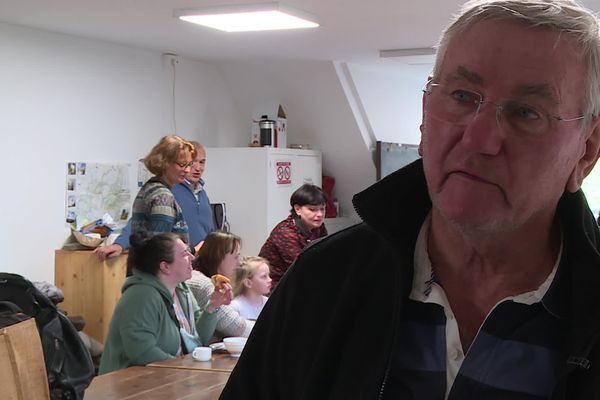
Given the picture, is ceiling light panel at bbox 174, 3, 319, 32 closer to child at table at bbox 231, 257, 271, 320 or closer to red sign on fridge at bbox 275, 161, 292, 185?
child at table at bbox 231, 257, 271, 320

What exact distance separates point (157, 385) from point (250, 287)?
149cm

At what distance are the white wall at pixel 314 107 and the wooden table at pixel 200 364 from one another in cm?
455

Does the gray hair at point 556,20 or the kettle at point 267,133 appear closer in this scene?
the gray hair at point 556,20

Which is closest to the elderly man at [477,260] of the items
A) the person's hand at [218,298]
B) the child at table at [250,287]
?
the person's hand at [218,298]

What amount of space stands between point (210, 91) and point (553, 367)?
7290 millimetres

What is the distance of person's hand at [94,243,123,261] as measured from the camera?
6.14m

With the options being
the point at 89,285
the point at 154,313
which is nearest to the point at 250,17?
the point at 89,285

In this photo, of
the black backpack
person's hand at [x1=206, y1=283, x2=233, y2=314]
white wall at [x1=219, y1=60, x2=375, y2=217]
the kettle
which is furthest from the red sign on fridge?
the black backpack

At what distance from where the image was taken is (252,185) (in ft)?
25.6

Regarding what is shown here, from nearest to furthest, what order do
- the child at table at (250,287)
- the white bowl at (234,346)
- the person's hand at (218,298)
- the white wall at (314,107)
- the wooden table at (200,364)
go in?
the wooden table at (200,364), the white bowl at (234,346), the person's hand at (218,298), the child at table at (250,287), the white wall at (314,107)

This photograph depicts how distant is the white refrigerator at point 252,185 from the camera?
7758 mm

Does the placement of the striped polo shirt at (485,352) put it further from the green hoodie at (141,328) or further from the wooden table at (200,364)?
the green hoodie at (141,328)

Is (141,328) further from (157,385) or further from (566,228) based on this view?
(566,228)

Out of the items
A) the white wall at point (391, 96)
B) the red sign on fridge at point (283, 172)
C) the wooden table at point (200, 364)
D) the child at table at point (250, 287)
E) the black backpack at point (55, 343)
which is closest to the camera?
the black backpack at point (55, 343)
